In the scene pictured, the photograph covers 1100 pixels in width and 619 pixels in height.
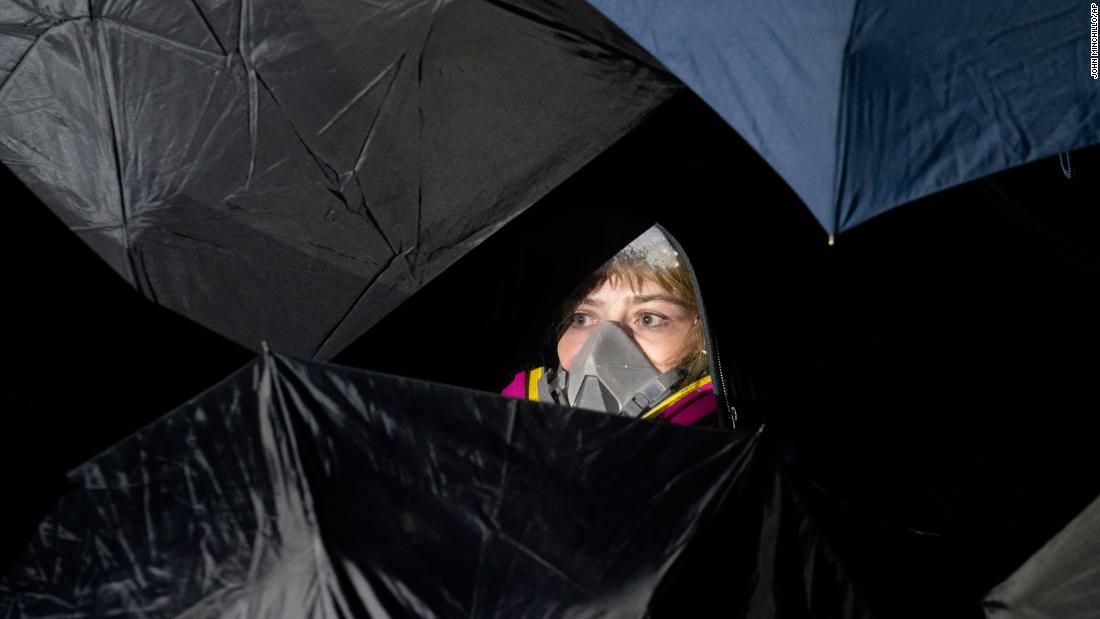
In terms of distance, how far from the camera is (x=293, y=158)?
3.34m

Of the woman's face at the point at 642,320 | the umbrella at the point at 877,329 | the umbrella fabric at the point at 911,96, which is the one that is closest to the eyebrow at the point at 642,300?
the woman's face at the point at 642,320

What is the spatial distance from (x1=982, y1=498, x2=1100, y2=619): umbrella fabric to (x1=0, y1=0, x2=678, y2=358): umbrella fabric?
1.57 meters

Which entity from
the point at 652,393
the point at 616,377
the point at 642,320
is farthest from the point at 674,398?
the point at 642,320

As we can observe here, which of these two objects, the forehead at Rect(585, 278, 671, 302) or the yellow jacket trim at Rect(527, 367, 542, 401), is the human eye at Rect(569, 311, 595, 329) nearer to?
the forehead at Rect(585, 278, 671, 302)

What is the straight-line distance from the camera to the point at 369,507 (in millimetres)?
2068

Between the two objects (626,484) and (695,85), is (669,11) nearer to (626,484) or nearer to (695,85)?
(695,85)

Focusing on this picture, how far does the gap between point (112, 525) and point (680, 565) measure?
37.9 inches

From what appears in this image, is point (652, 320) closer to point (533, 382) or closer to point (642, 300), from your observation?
point (642, 300)

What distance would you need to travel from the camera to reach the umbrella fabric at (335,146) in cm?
333

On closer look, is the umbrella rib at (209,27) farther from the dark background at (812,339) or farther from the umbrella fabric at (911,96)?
the umbrella fabric at (911,96)

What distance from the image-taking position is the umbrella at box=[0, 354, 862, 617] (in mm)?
2016

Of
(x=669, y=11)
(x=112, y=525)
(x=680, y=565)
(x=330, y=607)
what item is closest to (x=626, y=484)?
(x=680, y=565)

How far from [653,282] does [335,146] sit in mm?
945

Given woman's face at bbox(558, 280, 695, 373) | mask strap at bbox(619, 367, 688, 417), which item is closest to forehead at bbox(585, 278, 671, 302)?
woman's face at bbox(558, 280, 695, 373)
